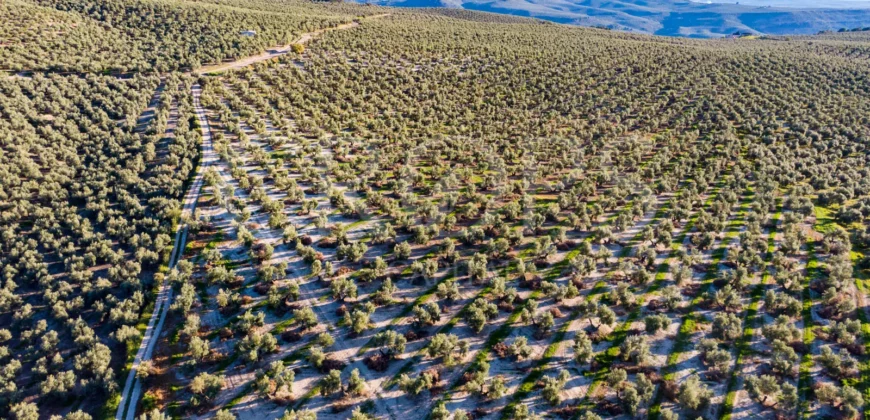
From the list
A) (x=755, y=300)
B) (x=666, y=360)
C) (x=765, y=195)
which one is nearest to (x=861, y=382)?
(x=755, y=300)

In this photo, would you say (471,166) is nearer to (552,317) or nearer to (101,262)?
(552,317)

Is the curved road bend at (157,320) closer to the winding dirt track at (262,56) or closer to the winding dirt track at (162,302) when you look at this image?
the winding dirt track at (162,302)

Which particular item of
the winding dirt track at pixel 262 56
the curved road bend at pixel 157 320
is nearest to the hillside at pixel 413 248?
the curved road bend at pixel 157 320

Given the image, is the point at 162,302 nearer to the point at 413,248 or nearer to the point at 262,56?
the point at 413,248

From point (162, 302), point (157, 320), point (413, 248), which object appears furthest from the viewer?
point (413, 248)

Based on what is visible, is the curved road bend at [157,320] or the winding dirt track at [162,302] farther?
the winding dirt track at [162,302]

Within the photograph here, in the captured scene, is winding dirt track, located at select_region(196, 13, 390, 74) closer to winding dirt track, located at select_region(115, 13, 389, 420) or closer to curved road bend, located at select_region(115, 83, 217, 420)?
winding dirt track, located at select_region(115, 13, 389, 420)

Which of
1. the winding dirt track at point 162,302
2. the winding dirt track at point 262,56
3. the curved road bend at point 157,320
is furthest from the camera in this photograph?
the winding dirt track at point 262,56

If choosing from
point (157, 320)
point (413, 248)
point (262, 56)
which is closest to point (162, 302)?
point (157, 320)

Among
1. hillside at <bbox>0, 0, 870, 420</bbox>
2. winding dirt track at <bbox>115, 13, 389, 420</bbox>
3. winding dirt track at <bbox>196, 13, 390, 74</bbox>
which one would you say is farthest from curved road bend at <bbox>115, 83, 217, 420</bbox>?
winding dirt track at <bbox>196, 13, 390, 74</bbox>

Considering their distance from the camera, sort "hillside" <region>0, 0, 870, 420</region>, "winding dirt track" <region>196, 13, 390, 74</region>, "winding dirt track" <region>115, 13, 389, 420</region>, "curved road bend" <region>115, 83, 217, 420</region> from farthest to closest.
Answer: "winding dirt track" <region>196, 13, 390, 74</region> → "hillside" <region>0, 0, 870, 420</region> → "winding dirt track" <region>115, 13, 389, 420</region> → "curved road bend" <region>115, 83, 217, 420</region>
